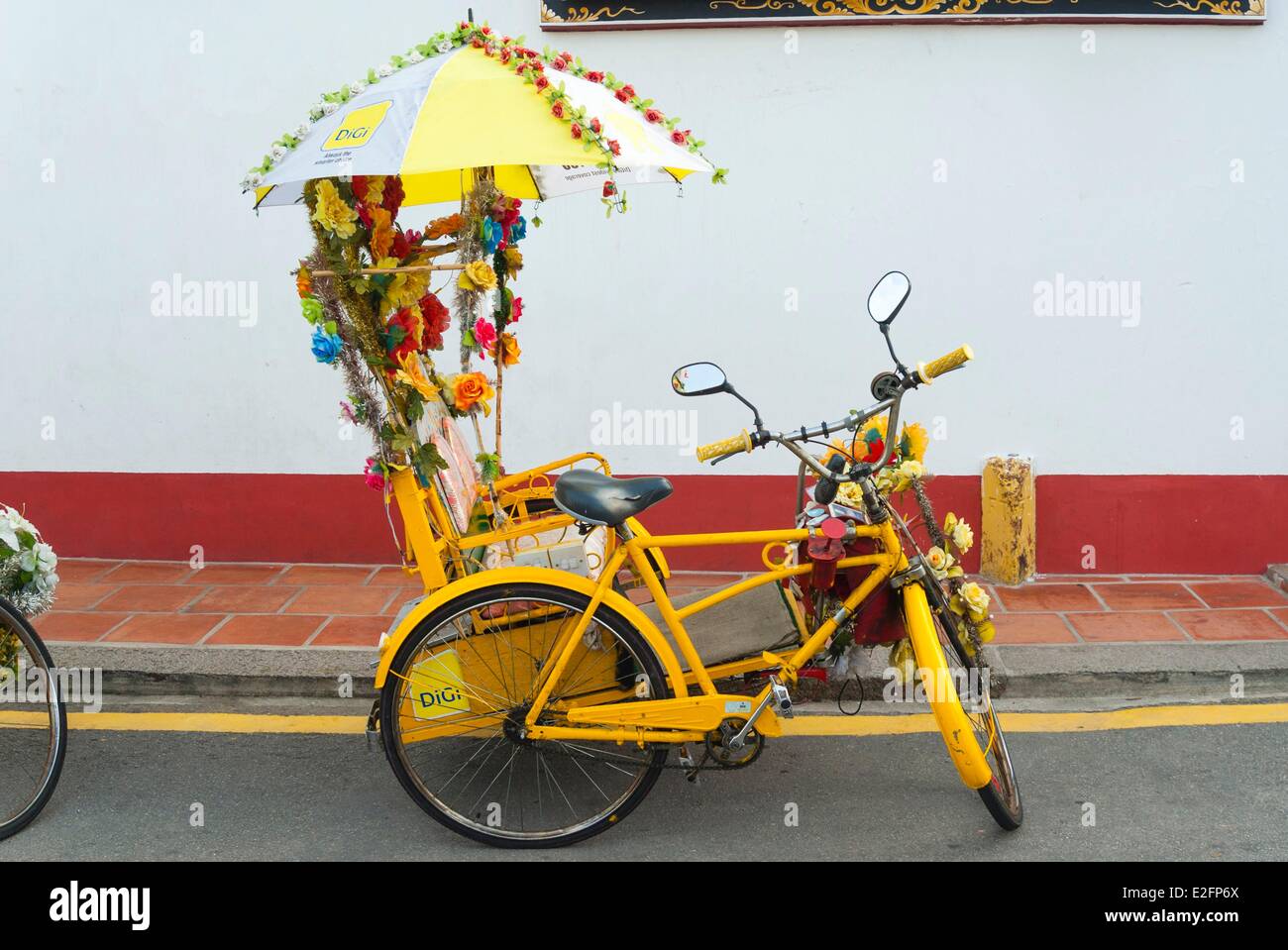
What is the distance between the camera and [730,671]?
375 cm

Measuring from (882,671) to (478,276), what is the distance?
2174 millimetres

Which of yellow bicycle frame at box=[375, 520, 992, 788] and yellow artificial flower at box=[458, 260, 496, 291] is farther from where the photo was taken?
yellow artificial flower at box=[458, 260, 496, 291]

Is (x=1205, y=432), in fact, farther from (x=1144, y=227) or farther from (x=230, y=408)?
(x=230, y=408)

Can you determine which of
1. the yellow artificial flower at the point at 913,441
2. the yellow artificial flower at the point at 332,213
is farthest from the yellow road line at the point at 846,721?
the yellow artificial flower at the point at 332,213

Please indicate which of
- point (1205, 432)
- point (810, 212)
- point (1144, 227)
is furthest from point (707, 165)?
point (1205, 432)

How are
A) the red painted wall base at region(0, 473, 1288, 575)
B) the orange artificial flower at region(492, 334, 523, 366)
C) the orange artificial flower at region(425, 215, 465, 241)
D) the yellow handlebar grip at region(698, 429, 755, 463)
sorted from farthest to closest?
the red painted wall base at region(0, 473, 1288, 575) → the orange artificial flower at region(492, 334, 523, 366) → the orange artificial flower at region(425, 215, 465, 241) → the yellow handlebar grip at region(698, 429, 755, 463)

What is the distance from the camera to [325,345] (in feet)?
12.1

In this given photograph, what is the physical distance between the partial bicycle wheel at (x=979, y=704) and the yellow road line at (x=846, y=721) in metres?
0.66

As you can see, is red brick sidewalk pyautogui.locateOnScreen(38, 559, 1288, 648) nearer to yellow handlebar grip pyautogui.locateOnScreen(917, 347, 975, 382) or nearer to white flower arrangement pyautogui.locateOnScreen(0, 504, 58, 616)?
white flower arrangement pyautogui.locateOnScreen(0, 504, 58, 616)

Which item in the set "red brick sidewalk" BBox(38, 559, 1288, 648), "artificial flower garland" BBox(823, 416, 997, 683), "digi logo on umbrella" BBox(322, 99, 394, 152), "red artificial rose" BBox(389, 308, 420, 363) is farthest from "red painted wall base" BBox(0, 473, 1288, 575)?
"digi logo on umbrella" BBox(322, 99, 394, 152)

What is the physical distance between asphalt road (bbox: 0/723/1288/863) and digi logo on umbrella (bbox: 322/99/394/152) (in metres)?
1.71

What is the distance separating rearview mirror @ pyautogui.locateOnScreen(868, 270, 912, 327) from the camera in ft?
11.0

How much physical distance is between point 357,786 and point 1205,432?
4.04 metres

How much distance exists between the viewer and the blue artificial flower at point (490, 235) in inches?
156
